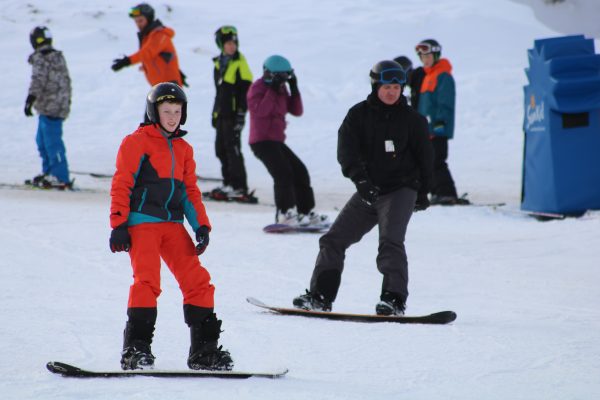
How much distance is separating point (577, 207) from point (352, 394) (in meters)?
7.10

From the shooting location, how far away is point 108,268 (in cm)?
777

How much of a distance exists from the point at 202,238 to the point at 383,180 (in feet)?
6.31

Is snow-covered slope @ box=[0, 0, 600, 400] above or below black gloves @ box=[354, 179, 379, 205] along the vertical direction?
below

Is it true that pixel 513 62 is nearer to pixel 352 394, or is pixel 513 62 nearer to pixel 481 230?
pixel 481 230

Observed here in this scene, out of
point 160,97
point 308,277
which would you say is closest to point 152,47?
point 308,277

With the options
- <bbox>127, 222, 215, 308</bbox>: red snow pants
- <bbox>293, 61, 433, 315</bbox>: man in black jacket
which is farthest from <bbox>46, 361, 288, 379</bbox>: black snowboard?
<bbox>293, 61, 433, 315</bbox>: man in black jacket

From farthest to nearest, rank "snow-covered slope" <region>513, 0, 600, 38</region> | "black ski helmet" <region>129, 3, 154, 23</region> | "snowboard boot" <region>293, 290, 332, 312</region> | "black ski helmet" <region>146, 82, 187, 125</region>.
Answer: "snow-covered slope" <region>513, 0, 600, 38</region> → "black ski helmet" <region>129, 3, 154, 23</region> → "snowboard boot" <region>293, 290, 332, 312</region> → "black ski helmet" <region>146, 82, 187, 125</region>

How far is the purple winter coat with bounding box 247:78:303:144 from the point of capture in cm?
970

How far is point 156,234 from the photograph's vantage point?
448 centimetres

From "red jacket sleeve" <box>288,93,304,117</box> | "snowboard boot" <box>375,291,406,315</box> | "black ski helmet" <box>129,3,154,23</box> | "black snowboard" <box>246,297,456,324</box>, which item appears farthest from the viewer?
"black ski helmet" <box>129,3,154,23</box>

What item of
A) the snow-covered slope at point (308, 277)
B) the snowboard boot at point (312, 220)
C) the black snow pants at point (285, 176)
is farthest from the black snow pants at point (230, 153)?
the snowboard boot at point (312, 220)

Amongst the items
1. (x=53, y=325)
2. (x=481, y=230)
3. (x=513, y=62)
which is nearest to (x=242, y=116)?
(x=481, y=230)

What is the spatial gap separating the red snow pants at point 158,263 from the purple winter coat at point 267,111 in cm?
524

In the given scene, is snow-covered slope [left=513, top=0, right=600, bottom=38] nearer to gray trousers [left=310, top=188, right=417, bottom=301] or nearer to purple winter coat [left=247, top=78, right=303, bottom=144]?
purple winter coat [left=247, top=78, right=303, bottom=144]
